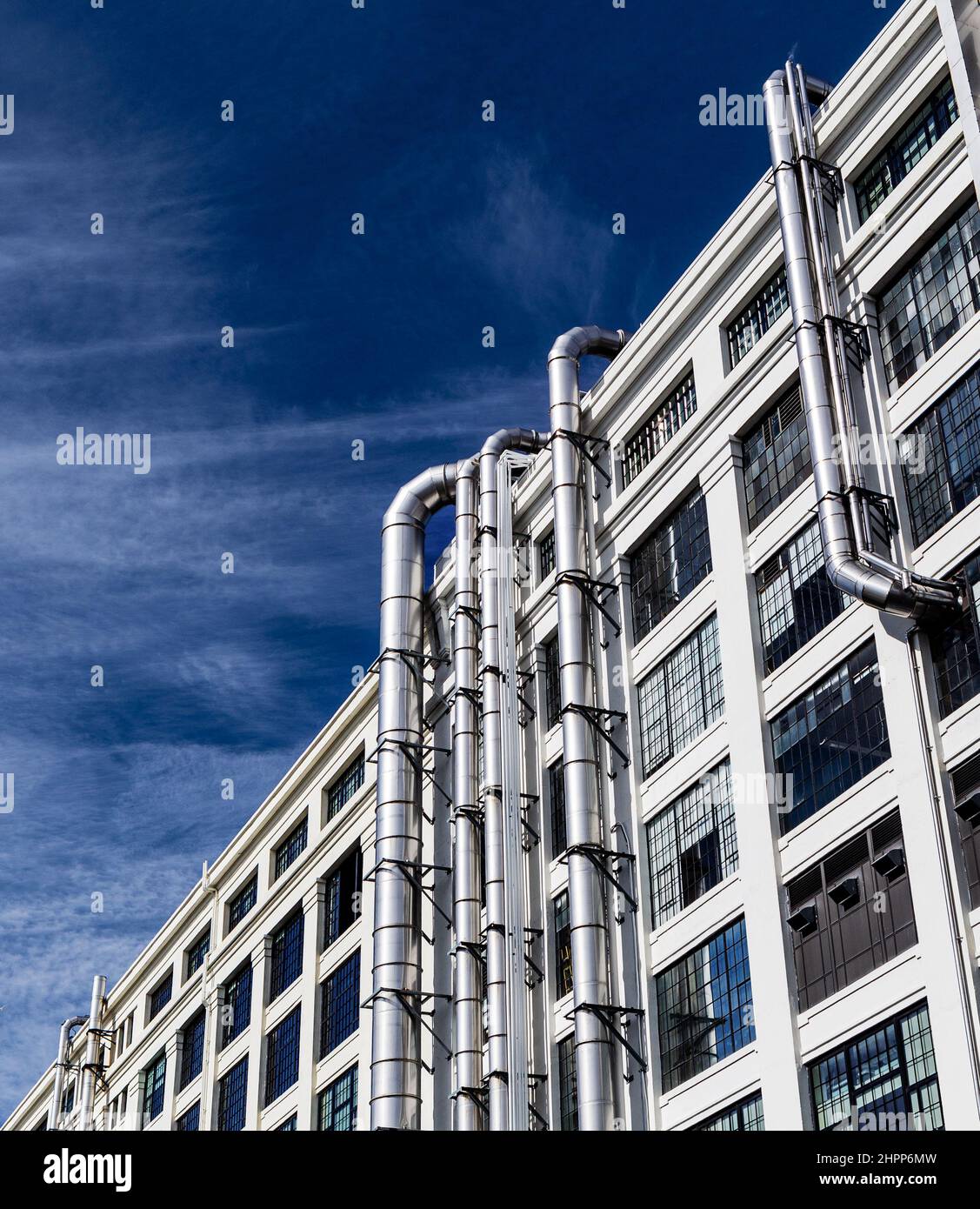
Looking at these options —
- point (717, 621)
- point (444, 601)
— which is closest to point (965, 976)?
point (717, 621)

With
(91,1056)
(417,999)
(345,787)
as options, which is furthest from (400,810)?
(91,1056)

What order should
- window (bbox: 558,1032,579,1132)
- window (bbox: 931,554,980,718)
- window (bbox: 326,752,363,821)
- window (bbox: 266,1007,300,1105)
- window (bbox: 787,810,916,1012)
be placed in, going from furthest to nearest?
1. window (bbox: 326,752,363,821)
2. window (bbox: 266,1007,300,1105)
3. window (bbox: 558,1032,579,1132)
4. window (bbox: 787,810,916,1012)
5. window (bbox: 931,554,980,718)

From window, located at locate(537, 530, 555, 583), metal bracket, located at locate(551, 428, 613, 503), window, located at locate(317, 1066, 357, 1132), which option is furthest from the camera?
window, located at locate(317, 1066, 357, 1132)

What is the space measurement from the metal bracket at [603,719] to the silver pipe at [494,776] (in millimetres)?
3681

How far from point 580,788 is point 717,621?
552 cm

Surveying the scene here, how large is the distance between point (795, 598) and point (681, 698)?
16.5 feet

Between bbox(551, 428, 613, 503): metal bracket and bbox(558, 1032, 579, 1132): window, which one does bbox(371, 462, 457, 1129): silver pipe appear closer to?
bbox(558, 1032, 579, 1132): window

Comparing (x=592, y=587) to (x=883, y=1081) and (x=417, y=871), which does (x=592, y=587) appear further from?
(x=883, y=1081)

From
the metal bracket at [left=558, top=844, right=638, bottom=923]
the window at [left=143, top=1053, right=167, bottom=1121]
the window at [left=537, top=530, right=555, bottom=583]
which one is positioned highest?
the window at [left=537, top=530, right=555, bottom=583]

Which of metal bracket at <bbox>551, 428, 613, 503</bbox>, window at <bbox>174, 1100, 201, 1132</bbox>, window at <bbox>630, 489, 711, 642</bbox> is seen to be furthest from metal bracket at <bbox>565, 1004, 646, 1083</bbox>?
window at <bbox>174, 1100, 201, 1132</bbox>

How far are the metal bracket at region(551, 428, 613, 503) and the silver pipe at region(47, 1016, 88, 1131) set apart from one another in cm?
5157

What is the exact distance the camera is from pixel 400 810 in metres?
49.1

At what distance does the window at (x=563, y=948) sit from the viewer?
40562 mm

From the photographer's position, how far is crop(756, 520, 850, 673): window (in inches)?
1357
